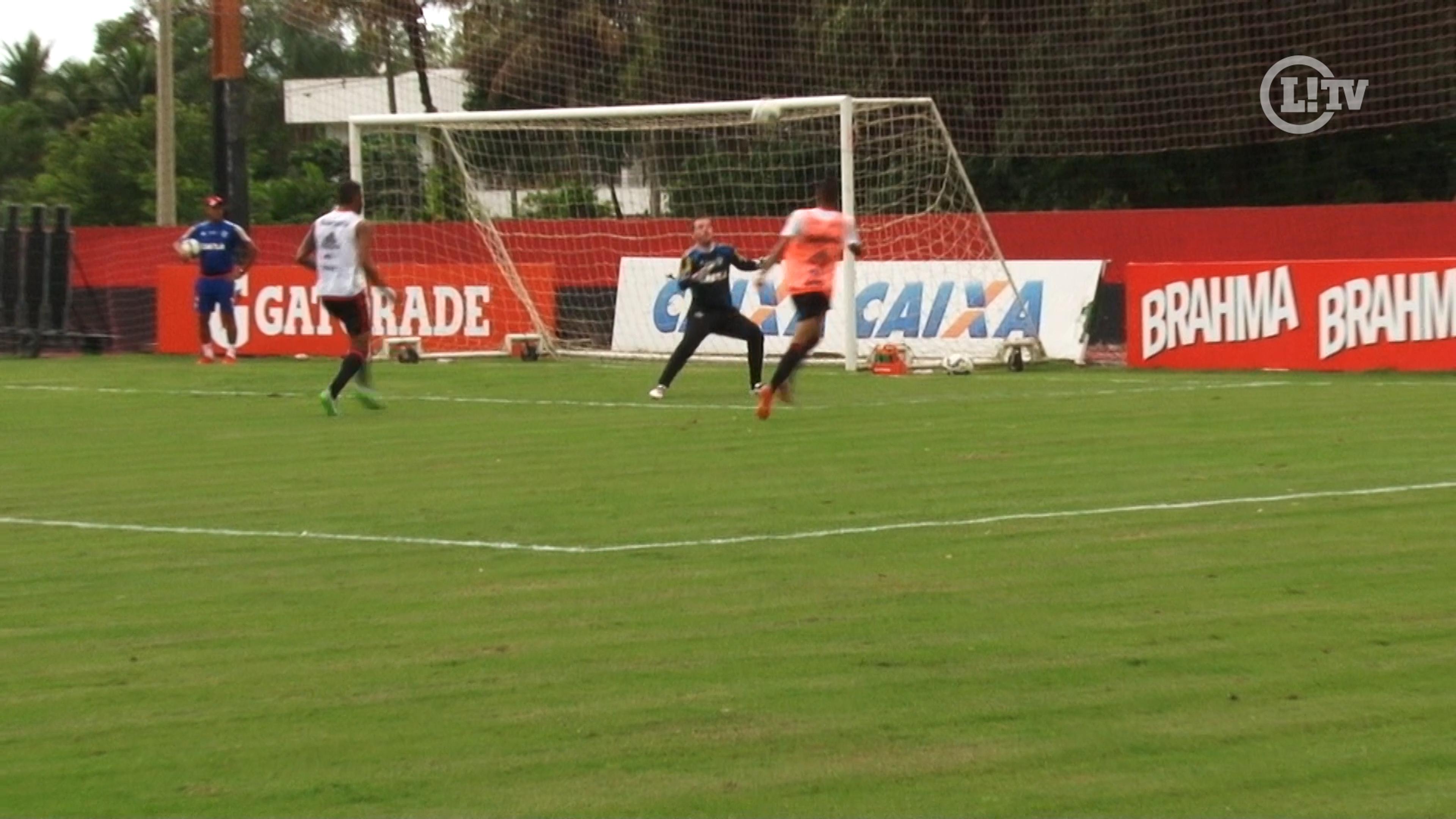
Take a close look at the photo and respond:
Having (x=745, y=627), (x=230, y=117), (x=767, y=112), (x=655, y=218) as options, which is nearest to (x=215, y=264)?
(x=230, y=117)

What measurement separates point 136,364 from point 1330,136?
1785cm

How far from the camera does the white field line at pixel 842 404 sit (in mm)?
19297

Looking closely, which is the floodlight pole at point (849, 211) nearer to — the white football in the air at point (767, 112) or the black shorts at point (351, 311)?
the white football in the air at point (767, 112)

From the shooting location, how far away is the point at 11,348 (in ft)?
104

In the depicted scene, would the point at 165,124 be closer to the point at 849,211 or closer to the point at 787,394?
the point at 849,211

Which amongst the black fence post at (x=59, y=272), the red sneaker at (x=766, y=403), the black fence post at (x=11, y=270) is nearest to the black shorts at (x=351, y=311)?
the red sneaker at (x=766, y=403)

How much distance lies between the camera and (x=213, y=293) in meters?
27.6

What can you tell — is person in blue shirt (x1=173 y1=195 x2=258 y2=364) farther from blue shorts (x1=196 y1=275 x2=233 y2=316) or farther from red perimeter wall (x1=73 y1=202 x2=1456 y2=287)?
red perimeter wall (x1=73 y1=202 x2=1456 y2=287)

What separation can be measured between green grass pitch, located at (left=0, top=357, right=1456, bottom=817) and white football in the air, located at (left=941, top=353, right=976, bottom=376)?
7611 mm

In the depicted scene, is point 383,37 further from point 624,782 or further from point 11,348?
point 624,782

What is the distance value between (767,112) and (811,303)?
722 centimetres

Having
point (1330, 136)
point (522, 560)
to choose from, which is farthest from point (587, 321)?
point (522, 560)

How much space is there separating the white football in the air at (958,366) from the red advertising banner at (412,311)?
7.16 m

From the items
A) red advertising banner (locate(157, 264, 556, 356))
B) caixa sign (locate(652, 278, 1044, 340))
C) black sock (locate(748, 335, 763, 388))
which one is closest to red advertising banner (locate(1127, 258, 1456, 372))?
caixa sign (locate(652, 278, 1044, 340))
